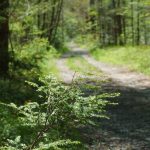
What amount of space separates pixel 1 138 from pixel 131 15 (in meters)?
34.3

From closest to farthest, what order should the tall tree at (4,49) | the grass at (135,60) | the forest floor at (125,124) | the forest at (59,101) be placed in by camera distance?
1. the forest at (59,101)
2. the forest floor at (125,124)
3. the tall tree at (4,49)
4. the grass at (135,60)

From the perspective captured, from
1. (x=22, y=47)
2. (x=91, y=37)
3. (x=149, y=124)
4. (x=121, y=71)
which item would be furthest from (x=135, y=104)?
(x=91, y=37)

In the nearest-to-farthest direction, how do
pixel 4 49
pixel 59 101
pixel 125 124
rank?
pixel 59 101 → pixel 125 124 → pixel 4 49

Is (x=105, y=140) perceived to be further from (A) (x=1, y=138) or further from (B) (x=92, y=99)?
(B) (x=92, y=99)

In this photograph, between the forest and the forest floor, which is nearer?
the forest

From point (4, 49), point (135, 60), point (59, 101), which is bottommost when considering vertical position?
point (135, 60)

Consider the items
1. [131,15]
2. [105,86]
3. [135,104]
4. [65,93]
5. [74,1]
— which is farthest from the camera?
[74,1]

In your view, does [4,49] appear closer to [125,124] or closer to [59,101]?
[125,124]

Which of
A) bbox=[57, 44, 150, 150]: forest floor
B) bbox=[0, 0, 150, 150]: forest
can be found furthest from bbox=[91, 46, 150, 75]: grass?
bbox=[57, 44, 150, 150]: forest floor

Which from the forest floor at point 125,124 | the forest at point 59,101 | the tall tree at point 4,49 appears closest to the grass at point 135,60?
the forest at point 59,101

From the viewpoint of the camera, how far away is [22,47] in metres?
17.0

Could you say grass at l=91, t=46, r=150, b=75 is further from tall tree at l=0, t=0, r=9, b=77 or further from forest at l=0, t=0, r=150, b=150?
tall tree at l=0, t=0, r=9, b=77

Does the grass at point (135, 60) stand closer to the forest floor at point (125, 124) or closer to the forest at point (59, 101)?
the forest at point (59, 101)

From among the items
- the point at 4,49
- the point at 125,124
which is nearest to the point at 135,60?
the point at 4,49
